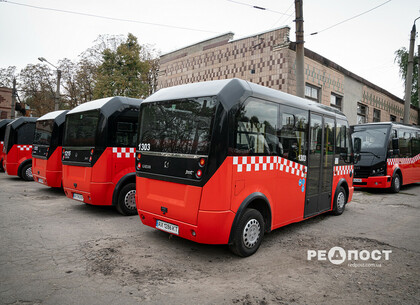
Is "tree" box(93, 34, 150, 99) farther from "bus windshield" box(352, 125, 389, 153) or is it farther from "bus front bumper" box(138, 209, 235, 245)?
"bus front bumper" box(138, 209, 235, 245)

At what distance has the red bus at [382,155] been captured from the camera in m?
10.2

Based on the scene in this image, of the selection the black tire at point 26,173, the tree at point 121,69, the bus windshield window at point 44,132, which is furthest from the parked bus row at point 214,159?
the tree at point 121,69

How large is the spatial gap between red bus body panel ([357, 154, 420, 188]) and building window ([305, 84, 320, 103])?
5380 mm

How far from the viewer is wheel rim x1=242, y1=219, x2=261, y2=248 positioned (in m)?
4.23

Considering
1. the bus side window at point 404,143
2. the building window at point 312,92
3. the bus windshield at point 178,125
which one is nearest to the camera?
the bus windshield at point 178,125

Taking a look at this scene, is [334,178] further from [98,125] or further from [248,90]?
[98,125]

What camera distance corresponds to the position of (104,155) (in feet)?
20.4

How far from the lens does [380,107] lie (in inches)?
899

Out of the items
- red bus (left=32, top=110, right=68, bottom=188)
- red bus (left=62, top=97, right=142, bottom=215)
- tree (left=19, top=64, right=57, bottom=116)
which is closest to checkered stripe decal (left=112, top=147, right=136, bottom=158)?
red bus (left=62, top=97, right=142, bottom=215)

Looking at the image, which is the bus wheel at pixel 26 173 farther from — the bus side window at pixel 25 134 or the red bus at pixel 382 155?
the red bus at pixel 382 155

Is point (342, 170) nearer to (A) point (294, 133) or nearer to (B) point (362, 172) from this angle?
(A) point (294, 133)

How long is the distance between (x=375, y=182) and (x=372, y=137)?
5.56 ft

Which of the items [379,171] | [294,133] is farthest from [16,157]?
[379,171]

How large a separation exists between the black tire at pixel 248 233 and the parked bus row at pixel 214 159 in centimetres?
1
